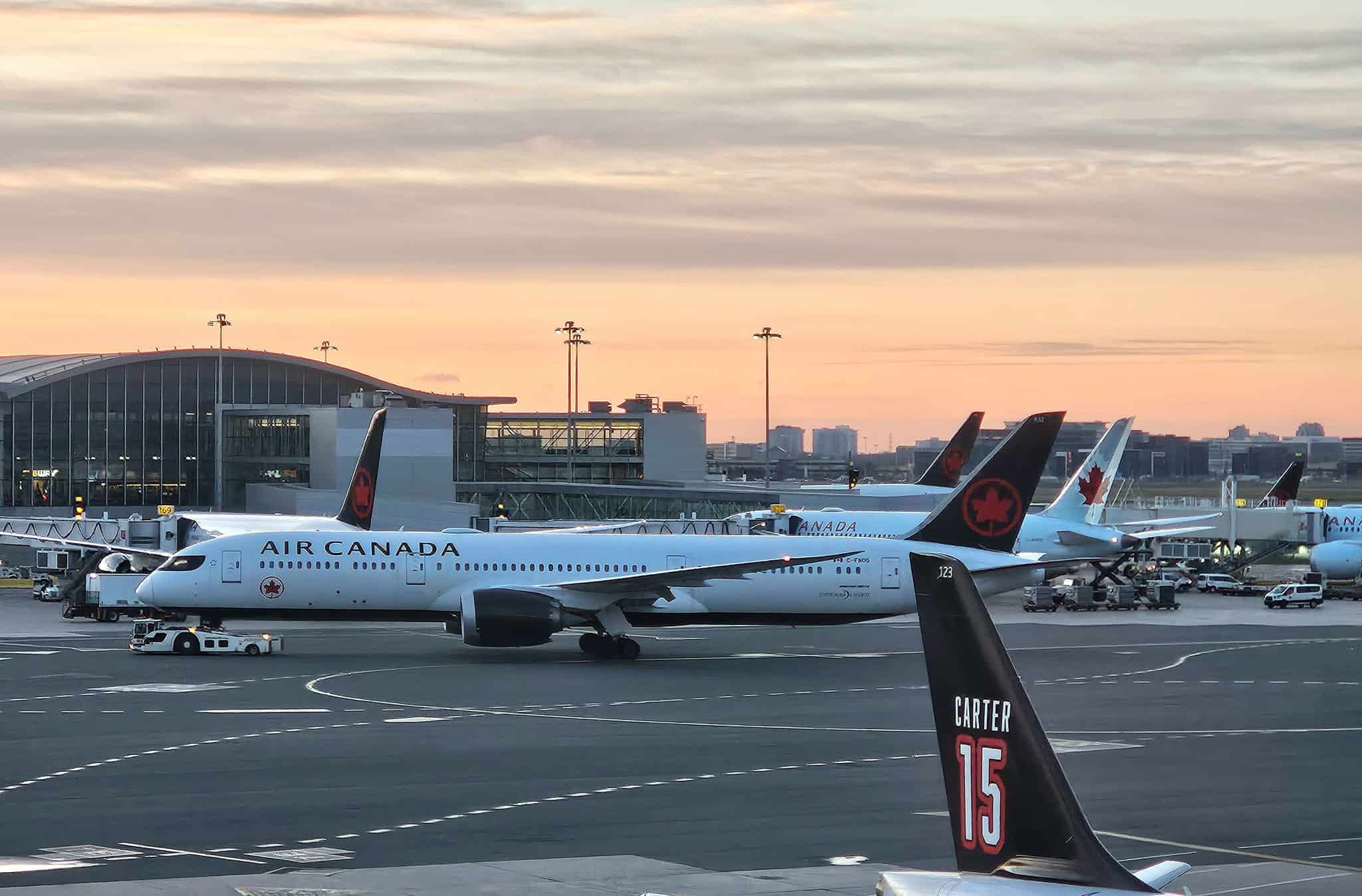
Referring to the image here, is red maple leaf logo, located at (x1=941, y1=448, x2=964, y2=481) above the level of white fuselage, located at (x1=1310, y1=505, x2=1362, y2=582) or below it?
above

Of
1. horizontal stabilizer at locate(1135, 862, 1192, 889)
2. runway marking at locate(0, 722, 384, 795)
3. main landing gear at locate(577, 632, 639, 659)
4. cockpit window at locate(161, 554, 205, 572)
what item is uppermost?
cockpit window at locate(161, 554, 205, 572)

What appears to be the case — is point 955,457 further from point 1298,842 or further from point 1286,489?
point 1298,842

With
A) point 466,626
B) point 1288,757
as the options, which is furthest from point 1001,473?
point 1288,757

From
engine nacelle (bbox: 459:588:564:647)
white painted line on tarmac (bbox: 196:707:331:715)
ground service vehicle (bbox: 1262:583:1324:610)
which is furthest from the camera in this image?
ground service vehicle (bbox: 1262:583:1324:610)

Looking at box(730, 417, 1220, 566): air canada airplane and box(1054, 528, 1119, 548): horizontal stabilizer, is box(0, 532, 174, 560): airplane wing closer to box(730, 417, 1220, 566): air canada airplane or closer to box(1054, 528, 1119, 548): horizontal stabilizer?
box(730, 417, 1220, 566): air canada airplane

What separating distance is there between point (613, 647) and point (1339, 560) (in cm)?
5785

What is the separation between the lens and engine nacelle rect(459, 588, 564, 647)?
52.4 meters

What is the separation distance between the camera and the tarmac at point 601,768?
22500 mm

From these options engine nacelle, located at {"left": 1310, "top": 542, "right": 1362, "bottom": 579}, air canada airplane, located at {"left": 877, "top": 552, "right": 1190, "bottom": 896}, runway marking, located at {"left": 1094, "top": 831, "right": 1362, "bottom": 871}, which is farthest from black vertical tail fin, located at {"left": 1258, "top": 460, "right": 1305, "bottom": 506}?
air canada airplane, located at {"left": 877, "top": 552, "right": 1190, "bottom": 896}

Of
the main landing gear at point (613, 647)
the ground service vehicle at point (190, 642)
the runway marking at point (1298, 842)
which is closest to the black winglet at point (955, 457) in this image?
the main landing gear at point (613, 647)

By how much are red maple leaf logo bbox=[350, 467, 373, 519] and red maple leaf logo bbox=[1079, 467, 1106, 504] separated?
36.8 meters

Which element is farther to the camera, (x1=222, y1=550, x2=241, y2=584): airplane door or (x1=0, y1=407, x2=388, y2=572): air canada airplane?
(x1=0, y1=407, x2=388, y2=572): air canada airplane

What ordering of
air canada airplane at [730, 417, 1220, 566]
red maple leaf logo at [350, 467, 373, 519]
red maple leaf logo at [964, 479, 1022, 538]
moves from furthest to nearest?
air canada airplane at [730, 417, 1220, 566] < red maple leaf logo at [350, 467, 373, 519] < red maple leaf logo at [964, 479, 1022, 538]

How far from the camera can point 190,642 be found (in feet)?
179
